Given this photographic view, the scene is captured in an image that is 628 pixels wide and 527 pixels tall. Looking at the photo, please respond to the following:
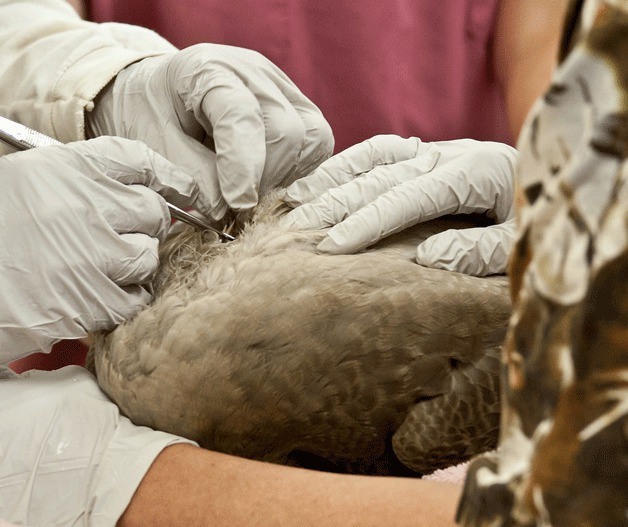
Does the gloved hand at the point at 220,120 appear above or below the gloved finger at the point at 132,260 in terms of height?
above

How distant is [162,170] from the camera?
1.21m

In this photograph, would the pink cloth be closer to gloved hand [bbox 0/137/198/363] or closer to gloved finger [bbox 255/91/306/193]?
gloved finger [bbox 255/91/306/193]

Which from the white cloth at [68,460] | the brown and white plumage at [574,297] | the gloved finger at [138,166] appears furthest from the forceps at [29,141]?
the brown and white plumage at [574,297]

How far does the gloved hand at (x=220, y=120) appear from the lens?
3.96 feet

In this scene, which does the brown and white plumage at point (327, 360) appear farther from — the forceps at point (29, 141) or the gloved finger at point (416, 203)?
the forceps at point (29, 141)

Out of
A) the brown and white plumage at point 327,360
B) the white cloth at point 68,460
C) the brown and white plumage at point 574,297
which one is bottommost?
the white cloth at point 68,460

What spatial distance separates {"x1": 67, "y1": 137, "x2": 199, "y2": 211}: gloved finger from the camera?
3.76 ft

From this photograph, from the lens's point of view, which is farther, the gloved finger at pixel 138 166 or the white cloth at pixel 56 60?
the white cloth at pixel 56 60

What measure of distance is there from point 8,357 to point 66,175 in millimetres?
300

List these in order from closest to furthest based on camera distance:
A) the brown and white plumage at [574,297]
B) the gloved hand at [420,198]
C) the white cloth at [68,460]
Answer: the brown and white plumage at [574,297] → the white cloth at [68,460] → the gloved hand at [420,198]

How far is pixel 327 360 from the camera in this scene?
99 cm

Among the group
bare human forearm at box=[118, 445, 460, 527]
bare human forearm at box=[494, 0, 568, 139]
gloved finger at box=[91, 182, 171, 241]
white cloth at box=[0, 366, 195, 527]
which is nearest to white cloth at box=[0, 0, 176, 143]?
gloved finger at box=[91, 182, 171, 241]

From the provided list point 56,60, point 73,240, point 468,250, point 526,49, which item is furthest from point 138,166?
point 526,49

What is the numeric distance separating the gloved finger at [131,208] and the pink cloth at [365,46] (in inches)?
32.1
